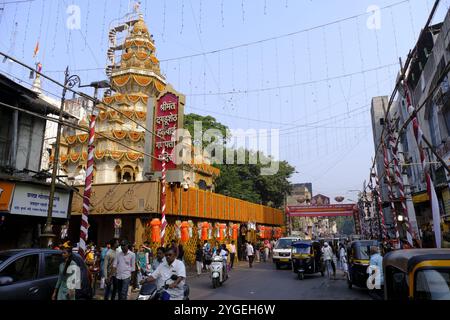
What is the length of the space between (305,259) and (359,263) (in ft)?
15.3

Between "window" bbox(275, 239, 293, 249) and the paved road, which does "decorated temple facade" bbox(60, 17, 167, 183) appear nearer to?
"window" bbox(275, 239, 293, 249)

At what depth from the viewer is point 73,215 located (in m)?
23.0

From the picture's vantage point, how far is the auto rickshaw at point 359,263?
1254 cm

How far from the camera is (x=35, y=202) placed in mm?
14734

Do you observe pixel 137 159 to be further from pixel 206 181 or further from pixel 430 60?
pixel 430 60

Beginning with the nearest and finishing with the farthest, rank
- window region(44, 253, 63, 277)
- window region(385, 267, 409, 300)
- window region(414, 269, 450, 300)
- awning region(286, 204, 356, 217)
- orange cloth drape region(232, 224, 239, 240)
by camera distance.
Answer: window region(414, 269, 450, 300)
window region(385, 267, 409, 300)
window region(44, 253, 63, 277)
orange cloth drape region(232, 224, 239, 240)
awning region(286, 204, 356, 217)

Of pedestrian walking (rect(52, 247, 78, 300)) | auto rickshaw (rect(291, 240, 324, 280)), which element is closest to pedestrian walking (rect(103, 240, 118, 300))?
pedestrian walking (rect(52, 247, 78, 300))

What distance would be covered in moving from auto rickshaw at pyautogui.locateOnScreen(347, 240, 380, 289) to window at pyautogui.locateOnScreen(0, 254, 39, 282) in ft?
36.0

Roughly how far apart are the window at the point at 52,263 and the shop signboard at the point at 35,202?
8247 millimetres

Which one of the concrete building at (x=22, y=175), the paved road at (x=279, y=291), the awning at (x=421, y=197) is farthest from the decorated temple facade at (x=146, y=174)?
the awning at (x=421, y=197)

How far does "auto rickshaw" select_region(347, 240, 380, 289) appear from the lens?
1254cm

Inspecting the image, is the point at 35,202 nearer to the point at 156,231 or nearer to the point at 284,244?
the point at 156,231
